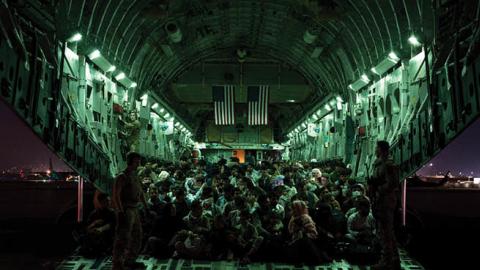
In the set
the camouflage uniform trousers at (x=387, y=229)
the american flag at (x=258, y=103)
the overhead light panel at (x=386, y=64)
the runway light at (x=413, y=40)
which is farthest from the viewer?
the american flag at (x=258, y=103)

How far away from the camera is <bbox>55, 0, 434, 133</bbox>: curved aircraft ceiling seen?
51.1ft

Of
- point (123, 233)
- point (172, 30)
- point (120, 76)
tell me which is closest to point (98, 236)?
point (123, 233)

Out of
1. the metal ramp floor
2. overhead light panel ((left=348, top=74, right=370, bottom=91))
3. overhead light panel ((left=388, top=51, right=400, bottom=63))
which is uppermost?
overhead light panel ((left=388, top=51, right=400, bottom=63))

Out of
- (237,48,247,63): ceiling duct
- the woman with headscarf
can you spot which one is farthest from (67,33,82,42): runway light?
(237,48,247,63): ceiling duct

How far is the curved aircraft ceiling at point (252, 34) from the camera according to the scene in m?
15.6

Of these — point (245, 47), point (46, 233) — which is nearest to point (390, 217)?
point (46, 233)

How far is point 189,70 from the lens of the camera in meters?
35.0

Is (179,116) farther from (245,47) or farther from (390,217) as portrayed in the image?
(390,217)

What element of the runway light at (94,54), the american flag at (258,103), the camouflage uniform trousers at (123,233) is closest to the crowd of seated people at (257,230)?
the camouflage uniform trousers at (123,233)

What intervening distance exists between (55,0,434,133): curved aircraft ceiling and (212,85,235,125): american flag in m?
1.83

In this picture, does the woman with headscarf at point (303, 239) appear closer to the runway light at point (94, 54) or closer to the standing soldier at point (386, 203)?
the standing soldier at point (386, 203)

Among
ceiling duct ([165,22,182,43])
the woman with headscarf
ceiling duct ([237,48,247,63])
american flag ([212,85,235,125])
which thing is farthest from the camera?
american flag ([212,85,235,125])

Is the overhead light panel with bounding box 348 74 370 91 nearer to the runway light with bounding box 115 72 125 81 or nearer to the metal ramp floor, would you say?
the runway light with bounding box 115 72 125 81

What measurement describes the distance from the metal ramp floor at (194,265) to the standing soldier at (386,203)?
1.38 m
